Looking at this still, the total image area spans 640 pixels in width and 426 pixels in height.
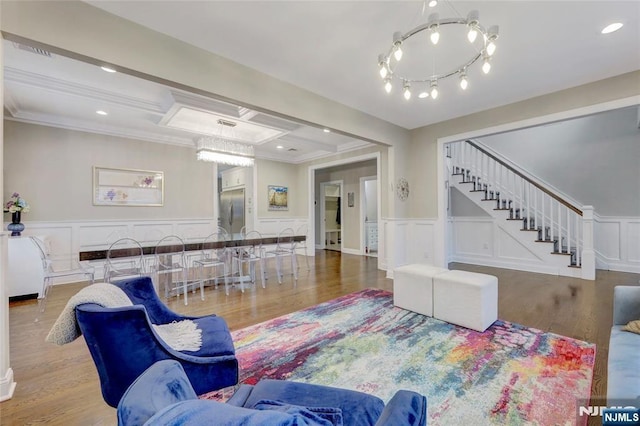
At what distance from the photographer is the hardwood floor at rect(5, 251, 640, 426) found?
5.73 ft

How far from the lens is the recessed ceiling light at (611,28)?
2.36 m

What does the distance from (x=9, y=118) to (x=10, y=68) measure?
1.79m

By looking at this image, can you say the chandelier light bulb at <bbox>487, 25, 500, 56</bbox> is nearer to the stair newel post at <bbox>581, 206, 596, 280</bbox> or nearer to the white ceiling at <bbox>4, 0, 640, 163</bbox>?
the white ceiling at <bbox>4, 0, 640, 163</bbox>

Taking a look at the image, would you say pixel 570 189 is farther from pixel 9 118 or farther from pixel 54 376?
pixel 9 118

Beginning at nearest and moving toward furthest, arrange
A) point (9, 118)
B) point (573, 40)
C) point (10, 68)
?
point (573, 40)
point (10, 68)
point (9, 118)

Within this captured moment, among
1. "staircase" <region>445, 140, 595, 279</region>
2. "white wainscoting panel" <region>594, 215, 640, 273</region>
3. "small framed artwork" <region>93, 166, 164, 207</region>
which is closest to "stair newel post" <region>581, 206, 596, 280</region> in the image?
"staircase" <region>445, 140, 595, 279</region>

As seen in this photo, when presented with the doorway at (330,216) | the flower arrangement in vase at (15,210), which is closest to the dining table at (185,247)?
the flower arrangement in vase at (15,210)

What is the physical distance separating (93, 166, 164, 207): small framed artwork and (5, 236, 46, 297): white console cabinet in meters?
1.24

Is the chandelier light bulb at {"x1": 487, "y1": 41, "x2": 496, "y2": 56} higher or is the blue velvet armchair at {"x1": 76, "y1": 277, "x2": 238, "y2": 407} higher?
the chandelier light bulb at {"x1": 487, "y1": 41, "x2": 496, "y2": 56}

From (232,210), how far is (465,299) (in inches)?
275

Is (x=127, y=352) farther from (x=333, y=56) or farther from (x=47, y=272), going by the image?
(x=47, y=272)

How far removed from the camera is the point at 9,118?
4.19 metres

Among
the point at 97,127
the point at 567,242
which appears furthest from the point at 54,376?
the point at 567,242

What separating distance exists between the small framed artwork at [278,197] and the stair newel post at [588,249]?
6.23 meters
